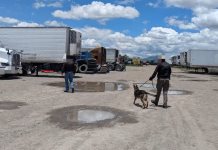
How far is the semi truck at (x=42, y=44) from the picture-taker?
27.3m

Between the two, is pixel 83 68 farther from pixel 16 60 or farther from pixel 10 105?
pixel 10 105

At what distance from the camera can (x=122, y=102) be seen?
46.1 ft

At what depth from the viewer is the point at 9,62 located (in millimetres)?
23828

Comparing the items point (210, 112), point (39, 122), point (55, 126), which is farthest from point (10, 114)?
point (210, 112)

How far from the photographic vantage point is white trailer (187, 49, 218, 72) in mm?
47812

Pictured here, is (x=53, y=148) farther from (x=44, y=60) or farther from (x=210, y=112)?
(x=44, y=60)

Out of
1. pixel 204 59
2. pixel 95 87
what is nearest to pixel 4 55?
pixel 95 87

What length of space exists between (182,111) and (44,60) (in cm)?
1734

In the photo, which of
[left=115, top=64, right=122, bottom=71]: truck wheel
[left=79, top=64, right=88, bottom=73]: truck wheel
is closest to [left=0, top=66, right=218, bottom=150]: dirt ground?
[left=79, top=64, right=88, bottom=73]: truck wheel

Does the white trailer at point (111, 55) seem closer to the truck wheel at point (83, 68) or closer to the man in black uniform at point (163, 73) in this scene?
→ the truck wheel at point (83, 68)

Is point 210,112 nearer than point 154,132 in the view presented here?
No

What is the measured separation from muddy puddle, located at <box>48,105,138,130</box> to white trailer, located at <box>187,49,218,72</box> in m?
37.8

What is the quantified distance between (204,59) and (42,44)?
87.3 feet

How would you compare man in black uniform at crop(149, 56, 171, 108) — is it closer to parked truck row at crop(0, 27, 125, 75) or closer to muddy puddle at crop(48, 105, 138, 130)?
muddy puddle at crop(48, 105, 138, 130)
